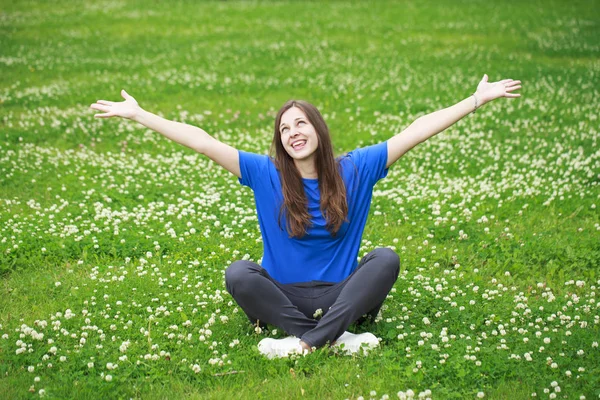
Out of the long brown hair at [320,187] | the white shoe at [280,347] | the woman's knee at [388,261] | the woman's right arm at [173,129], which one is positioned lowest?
the white shoe at [280,347]

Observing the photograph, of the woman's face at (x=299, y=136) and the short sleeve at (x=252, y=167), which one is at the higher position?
the woman's face at (x=299, y=136)

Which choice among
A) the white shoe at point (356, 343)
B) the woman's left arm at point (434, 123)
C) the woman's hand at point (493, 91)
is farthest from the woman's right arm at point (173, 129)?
the woman's hand at point (493, 91)

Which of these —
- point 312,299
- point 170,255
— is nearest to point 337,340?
point 312,299

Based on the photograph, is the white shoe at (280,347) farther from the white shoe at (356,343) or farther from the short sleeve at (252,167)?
the short sleeve at (252,167)

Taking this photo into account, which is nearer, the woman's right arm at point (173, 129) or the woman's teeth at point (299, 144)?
the woman's right arm at point (173, 129)

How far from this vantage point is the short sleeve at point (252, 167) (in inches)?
242

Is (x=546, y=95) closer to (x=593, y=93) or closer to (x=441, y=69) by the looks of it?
(x=593, y=93)

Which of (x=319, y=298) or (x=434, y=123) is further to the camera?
(x=434, y=123)

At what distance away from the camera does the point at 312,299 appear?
241 inches

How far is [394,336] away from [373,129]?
27.2 ft

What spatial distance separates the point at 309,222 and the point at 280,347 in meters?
1.12

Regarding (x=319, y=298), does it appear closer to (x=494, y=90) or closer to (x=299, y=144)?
(x=299, y=144)

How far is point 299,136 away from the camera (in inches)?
241

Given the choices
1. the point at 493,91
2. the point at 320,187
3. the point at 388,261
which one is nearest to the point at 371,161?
the point at 320,187
